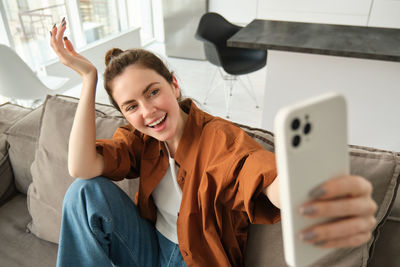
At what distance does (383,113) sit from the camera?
211 centimetres

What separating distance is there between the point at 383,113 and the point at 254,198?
5.67 ft

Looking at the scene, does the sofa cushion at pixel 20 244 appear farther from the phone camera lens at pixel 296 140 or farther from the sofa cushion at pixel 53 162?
the phone camera lens at pixel 296 140

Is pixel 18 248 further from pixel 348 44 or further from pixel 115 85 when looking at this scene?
pixel 348 44

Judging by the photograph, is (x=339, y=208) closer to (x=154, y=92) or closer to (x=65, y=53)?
(x=154, y=92)

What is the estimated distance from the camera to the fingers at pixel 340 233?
0.46 meters

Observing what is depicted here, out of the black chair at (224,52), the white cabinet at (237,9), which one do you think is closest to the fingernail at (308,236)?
the black chair at (224,52)

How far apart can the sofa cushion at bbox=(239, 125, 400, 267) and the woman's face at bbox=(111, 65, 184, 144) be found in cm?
40

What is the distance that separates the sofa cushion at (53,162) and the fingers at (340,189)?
33.6 inches

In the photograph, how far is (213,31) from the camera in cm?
310

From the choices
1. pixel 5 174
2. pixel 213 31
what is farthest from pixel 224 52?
pixel 5 174

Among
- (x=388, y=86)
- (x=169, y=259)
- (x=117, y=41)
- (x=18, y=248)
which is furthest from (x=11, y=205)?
(x=117, y=41)

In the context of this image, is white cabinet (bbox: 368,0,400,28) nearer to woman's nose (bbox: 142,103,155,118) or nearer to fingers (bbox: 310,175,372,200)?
woman's nose (bbox: 142,103,155,118)

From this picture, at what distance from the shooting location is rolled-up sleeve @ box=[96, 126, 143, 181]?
994 millimetres

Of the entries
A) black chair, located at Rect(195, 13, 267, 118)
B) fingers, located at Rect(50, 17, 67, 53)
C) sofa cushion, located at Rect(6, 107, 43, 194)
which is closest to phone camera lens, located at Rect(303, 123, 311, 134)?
fingers, located at Rect(50, 17, 67, 53)
